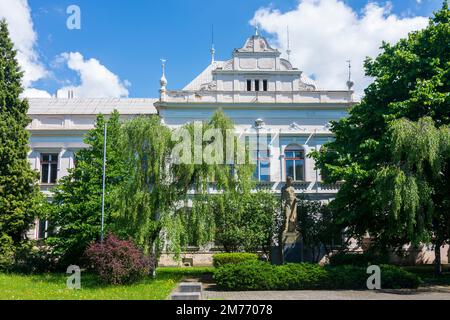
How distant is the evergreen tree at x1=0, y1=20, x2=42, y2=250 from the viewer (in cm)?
2134

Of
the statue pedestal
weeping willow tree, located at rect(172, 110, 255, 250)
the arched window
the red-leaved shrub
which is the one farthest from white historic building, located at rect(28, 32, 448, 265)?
the red-leaved shrub

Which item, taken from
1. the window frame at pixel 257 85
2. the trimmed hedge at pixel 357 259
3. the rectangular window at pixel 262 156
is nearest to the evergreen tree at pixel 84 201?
the rectangular window at pixel 262 156

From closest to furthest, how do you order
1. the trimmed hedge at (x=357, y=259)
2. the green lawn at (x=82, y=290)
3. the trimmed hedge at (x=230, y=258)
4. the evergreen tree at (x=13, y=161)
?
1. the green lawn at (x=82, y=290)
2. the trimmed hedge at (x=357, y=259)
3. the trimmed hedge at (x=230, y=258)
4. the evergreen tree at (x=13, y=161)

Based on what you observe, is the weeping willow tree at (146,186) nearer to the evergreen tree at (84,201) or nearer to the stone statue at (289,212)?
the evergreen tree at (84,201)

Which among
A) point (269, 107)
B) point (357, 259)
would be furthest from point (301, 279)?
point (269, 107)

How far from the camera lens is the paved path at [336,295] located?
1277 centimetres

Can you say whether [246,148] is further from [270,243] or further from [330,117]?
[330,117]

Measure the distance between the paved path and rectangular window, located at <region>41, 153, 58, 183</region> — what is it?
20035 millimetres

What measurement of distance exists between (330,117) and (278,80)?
14.3 ft

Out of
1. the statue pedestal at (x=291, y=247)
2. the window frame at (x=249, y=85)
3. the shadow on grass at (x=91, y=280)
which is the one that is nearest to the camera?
the shadow on grass at (x=91, y=280)

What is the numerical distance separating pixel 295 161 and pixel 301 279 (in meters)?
15.8

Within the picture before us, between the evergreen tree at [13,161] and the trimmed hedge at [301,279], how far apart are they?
1184 cm

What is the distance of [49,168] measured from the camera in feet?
101
